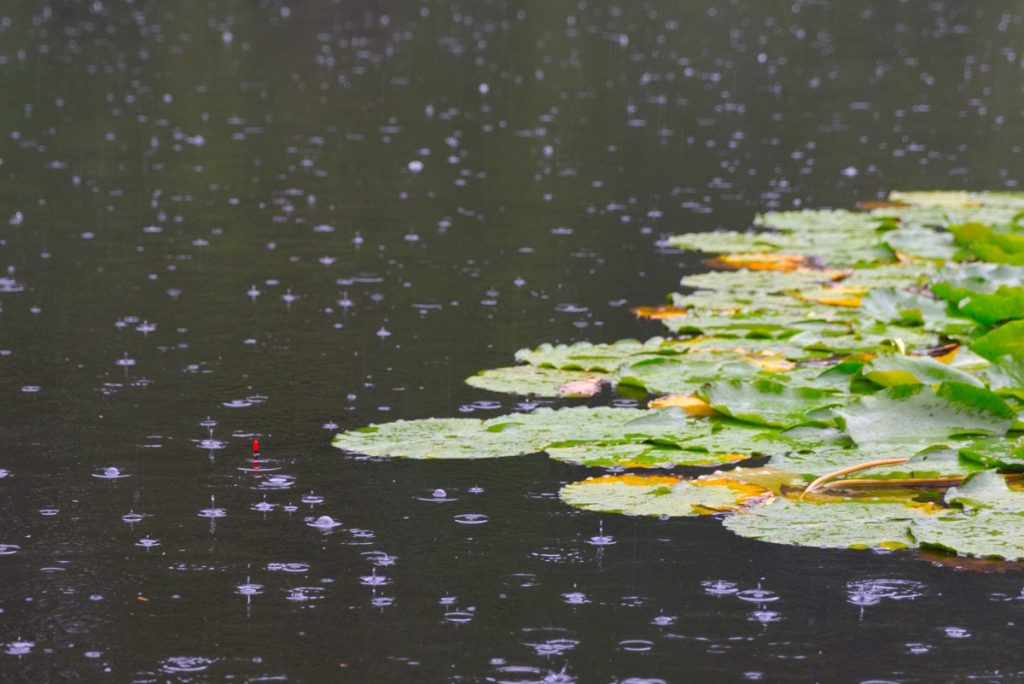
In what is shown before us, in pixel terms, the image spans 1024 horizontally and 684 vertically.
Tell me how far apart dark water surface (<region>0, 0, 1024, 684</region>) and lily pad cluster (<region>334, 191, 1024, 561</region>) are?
0.20m

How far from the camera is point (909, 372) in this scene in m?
7.88

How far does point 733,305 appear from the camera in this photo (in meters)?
10.7

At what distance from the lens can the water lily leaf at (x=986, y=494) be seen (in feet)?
21.2

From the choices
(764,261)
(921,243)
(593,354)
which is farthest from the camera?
(921,243)

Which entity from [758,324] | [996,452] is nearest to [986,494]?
[996,452]

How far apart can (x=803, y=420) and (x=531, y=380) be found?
166cm

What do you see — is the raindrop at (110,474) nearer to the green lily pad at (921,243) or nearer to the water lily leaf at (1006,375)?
the water lily leaf at (1006,375)

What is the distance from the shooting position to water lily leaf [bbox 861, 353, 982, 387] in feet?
25.5

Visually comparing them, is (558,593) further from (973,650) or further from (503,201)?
(503,201)

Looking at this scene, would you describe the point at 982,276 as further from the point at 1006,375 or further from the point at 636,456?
the point at 636,456

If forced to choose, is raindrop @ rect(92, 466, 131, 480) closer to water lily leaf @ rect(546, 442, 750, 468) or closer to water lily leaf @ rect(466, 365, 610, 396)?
water lily leaf @ rect(546, 442, 750, 468)

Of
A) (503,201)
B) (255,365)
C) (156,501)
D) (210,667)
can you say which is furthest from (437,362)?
(503,201)

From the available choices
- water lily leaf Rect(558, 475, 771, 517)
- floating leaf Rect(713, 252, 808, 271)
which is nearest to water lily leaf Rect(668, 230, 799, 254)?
floating leaf Rect(713, 252, 808, 271)

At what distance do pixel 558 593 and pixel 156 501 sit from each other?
1.91 meters
